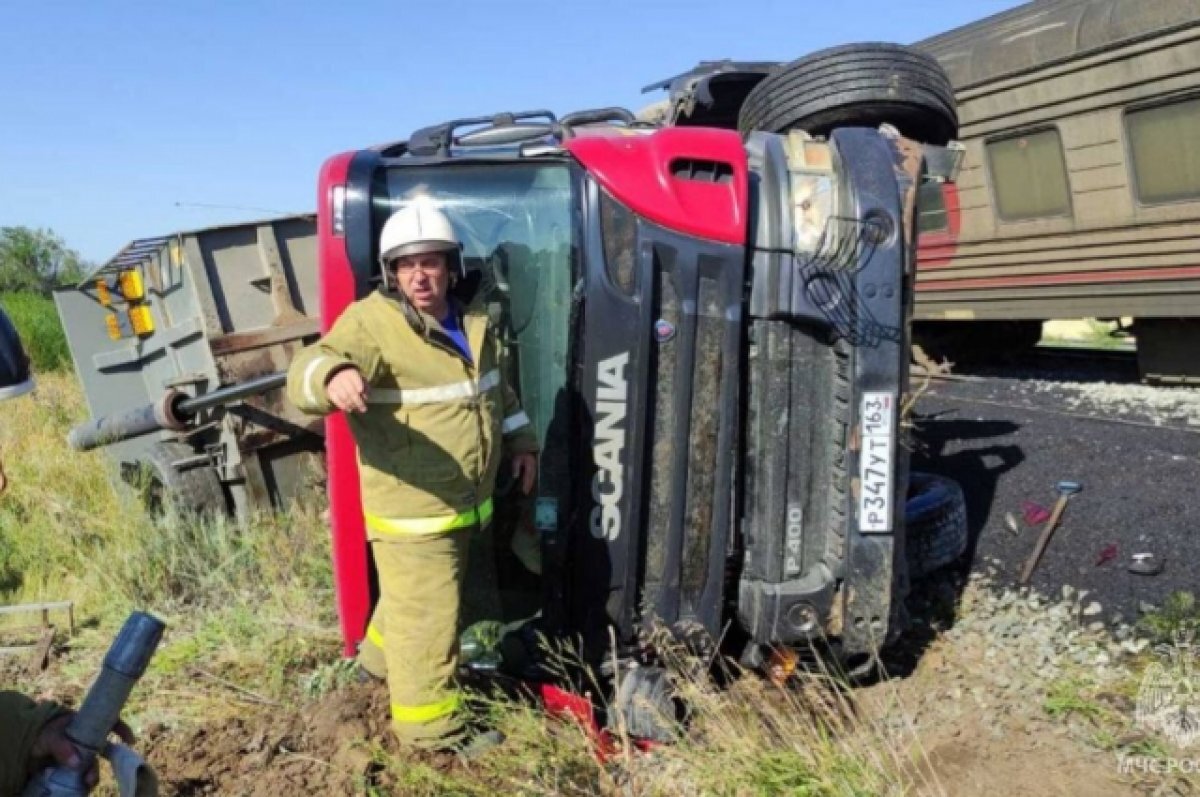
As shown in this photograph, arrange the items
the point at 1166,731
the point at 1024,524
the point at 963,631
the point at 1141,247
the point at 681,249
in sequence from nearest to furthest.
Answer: the point at 1166,731 < the point at 681,249 < the point at 963,631 < the point at 1024,524 < the point at 1141,247

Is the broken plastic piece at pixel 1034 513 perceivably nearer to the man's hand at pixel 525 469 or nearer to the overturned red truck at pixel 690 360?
the overturned red truck at pixel 690 360

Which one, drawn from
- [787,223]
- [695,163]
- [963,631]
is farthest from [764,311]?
[963,631]

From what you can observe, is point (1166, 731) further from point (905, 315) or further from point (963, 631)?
point (905, 315)

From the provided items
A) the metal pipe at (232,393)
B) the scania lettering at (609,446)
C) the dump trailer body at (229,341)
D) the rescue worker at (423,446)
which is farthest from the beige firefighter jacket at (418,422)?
the dump trailer body at (229,341)

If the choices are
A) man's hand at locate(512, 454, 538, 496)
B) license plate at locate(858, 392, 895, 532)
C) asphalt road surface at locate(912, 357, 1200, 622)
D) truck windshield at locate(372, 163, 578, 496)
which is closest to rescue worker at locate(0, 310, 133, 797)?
truck windshield at locate(372, 163, 578, 496)

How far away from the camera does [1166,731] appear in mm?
2961

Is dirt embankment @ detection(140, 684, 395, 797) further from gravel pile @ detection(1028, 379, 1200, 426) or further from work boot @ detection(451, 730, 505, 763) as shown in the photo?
gravel pile @ detection(1028, 379, 1200, 426)

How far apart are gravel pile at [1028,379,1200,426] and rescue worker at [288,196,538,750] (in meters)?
4.87

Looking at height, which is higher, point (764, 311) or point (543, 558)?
point (764, 311)

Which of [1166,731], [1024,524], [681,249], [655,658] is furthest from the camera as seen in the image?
[1024,524]

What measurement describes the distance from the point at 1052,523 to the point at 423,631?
2.86 metres

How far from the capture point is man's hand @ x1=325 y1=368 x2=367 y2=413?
2.71 metres

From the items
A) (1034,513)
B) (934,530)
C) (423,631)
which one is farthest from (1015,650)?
(423,631)

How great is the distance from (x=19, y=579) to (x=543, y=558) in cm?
396
